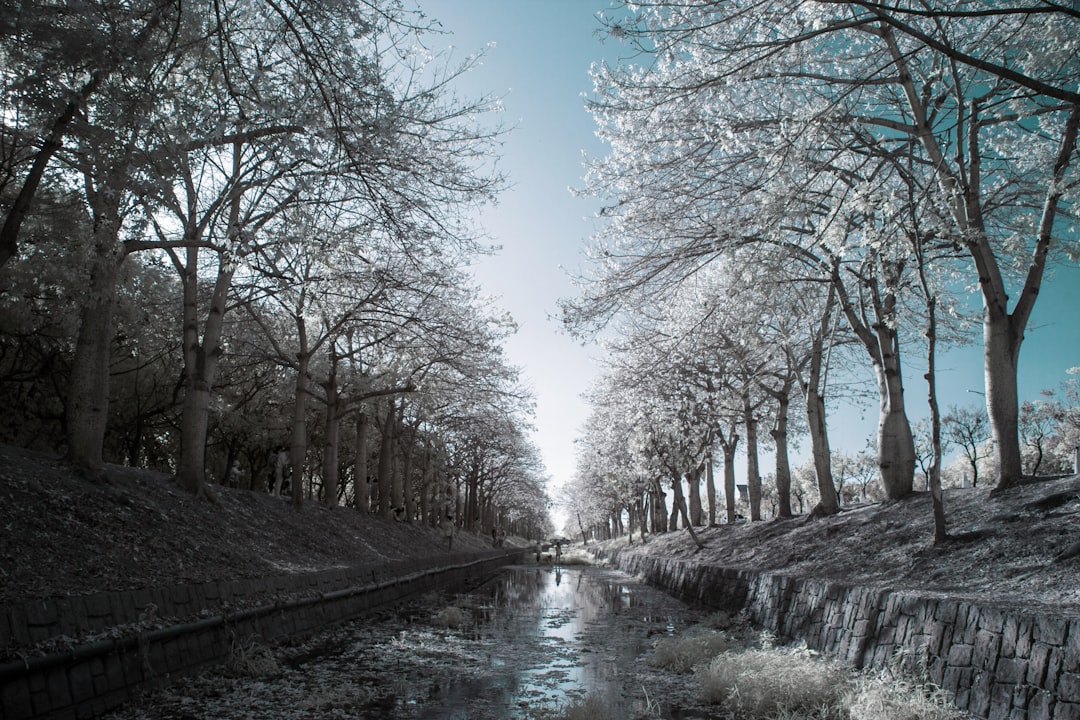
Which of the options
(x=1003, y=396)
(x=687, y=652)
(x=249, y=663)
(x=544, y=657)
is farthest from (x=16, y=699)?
(x=1003, y=396)

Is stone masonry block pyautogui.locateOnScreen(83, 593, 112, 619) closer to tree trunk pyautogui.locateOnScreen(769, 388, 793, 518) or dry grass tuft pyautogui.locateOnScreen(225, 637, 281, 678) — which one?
dry grass tuft pyautogui.locateOnScreen(225, 637, 281, 678)

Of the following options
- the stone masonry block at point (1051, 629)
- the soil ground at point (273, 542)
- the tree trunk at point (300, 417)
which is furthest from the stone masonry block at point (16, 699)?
the tree trunk at point (300, 417)

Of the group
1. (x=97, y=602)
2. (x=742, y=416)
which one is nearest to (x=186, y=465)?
(x=97, y=602)

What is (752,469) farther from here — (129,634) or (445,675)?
(129,634)

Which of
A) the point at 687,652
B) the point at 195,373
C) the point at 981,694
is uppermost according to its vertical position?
the point at 195,373

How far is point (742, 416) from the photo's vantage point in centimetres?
2495

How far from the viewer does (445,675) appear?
8047mm

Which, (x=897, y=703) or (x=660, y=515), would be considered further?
(x=660, y=515)

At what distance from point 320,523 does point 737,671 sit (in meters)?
15.5

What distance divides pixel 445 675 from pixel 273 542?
328 inches

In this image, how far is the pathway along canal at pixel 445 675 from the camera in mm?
6289

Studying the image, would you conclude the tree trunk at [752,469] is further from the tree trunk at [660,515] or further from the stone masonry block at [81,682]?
the stone masonry block at [81,682]

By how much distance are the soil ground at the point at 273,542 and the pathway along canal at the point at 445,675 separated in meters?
1.61

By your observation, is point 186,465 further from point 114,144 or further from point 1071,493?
point 1071,493
